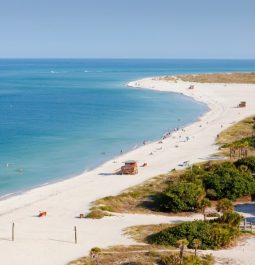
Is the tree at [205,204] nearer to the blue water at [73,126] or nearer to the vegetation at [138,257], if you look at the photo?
the vegetation at [138,257]

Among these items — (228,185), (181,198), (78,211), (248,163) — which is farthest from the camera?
(248,163)

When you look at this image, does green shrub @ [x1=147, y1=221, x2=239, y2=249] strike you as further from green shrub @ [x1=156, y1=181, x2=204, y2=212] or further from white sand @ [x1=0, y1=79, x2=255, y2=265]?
green shrub @ [x1=156, y1=181, x2=204, y2=212]

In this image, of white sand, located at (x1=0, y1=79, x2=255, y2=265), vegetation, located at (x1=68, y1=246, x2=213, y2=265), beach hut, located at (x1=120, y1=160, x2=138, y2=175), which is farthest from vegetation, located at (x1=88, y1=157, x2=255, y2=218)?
vegetation, located at (x1=68, y1=246, x2=213, y2=265)

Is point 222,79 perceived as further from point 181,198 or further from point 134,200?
point 181,198

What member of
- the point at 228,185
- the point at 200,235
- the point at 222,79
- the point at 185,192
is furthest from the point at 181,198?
the point at 222,79

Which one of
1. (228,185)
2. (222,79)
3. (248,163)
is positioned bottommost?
(228,185)

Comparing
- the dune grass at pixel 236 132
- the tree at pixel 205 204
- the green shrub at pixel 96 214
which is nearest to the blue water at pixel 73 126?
the dune grass at pixel 236 132
